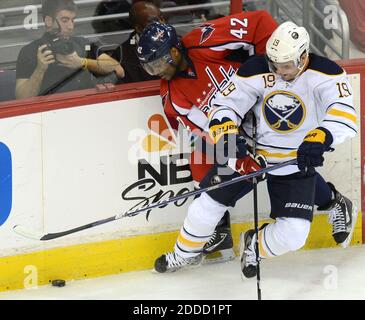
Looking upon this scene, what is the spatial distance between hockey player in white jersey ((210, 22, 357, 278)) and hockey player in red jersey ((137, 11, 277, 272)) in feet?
0.61

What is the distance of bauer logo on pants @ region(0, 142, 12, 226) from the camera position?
5926mm

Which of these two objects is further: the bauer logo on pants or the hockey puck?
the hockey puck

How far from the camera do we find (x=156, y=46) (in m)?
5.91

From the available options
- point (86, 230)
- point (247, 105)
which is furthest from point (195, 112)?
point (86, 230)

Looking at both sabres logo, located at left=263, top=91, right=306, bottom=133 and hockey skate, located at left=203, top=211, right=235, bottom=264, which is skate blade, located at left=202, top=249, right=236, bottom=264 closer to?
hockey skate, located at left=203, top=211, right=235, bottom=264

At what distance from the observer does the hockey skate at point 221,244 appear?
20.6 ft

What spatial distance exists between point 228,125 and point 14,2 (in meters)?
1.04

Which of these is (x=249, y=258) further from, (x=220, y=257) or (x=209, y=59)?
(x=209, y=59)

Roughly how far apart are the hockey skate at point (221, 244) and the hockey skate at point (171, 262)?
8cm

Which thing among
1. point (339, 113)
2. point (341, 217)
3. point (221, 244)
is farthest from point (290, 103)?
point (221, 244)

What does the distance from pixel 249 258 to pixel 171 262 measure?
0.34 metres

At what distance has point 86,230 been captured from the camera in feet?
20.2

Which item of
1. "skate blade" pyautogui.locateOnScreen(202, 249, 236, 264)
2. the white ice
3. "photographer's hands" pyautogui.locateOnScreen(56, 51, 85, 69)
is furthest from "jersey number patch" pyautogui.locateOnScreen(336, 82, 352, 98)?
"photographer's hands" pyautogui.locateOnScreen(56, 51, 85, 69)
